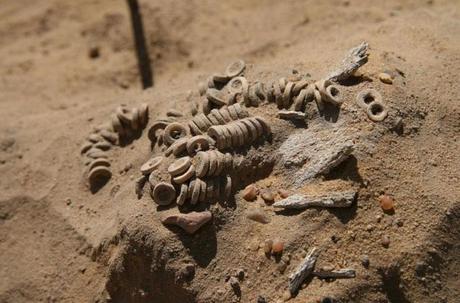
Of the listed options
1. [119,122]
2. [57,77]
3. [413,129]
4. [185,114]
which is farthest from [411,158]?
[57,77]

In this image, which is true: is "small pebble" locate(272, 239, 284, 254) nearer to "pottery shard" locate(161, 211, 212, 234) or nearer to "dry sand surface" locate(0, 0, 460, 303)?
"dry sand surface" locate(0, 0, 460, 303)

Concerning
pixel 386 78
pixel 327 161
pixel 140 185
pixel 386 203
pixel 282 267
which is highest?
pixel 386 78

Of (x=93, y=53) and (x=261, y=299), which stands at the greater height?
(x=261, y=299)

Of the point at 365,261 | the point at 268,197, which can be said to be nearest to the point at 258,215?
the point at 268,197

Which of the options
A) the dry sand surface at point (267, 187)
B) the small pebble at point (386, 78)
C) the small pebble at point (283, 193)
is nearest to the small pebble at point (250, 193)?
the dry sand surface at point (267, 187)

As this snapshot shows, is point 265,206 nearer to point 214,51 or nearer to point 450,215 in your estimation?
point 450,215

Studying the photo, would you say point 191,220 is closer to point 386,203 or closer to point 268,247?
point 268,247

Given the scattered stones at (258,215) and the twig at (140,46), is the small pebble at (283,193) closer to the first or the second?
the scattered stones at (258,215)
